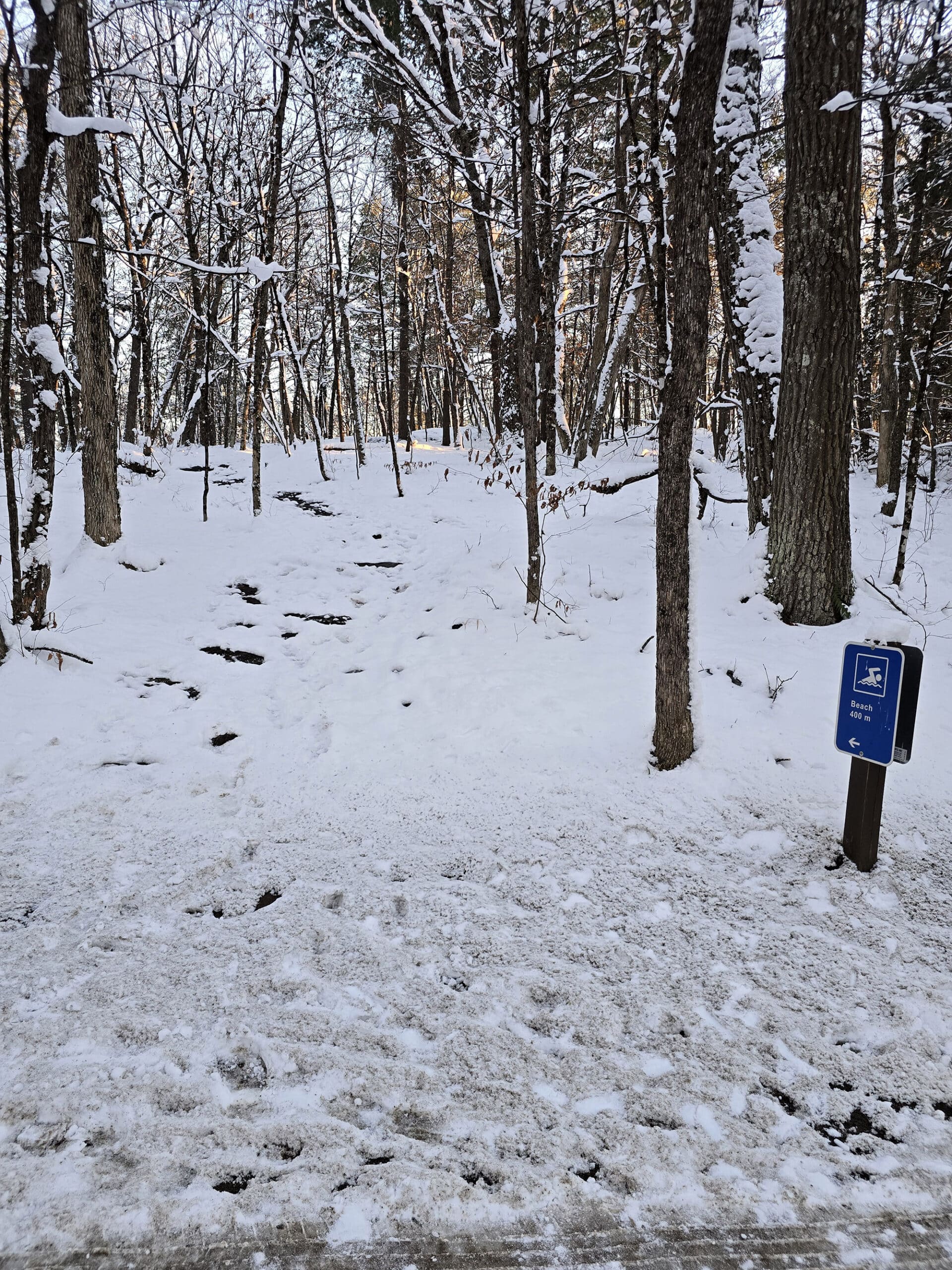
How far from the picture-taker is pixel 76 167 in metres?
7.31

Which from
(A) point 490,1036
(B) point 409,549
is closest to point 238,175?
(B) point 409,549

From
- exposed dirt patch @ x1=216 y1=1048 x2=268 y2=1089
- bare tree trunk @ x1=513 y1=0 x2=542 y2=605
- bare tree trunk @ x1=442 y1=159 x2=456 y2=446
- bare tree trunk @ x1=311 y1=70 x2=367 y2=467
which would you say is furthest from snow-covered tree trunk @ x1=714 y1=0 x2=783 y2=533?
bare tree trunk @ x1=311 y1=70 x2=367 y2=467

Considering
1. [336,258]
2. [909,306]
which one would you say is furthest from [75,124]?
[336,258]

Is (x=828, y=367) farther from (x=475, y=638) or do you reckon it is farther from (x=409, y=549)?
(x=409, y=549)

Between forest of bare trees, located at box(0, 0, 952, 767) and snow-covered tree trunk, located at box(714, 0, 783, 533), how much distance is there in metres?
0.03

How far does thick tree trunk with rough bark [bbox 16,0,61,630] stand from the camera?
16.4 ft

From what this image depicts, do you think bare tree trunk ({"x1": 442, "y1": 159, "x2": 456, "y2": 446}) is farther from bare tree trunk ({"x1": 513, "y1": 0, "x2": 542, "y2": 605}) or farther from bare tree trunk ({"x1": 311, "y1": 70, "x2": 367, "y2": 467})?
bare tree trunk ({"x1": 513, "y1": 0, "x2": 542, "y2": 605})

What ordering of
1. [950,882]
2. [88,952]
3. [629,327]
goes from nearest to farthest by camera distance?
[88,952], [950,882], [629,327]

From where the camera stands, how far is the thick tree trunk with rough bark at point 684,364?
129 inches

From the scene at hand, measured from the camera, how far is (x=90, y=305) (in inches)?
299

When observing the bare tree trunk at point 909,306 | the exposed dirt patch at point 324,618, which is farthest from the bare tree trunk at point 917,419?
the exposed dirt patch at point 324,618

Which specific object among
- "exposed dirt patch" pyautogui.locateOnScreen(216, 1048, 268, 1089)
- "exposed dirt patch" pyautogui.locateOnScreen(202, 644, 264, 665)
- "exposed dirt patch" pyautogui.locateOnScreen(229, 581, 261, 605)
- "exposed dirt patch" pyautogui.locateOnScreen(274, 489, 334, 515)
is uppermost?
"exposed dirt patch" pyautogui.locateOnScreen(274, 489, 334, 515)

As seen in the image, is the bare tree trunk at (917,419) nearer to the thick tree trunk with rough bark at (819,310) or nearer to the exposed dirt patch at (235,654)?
the thick tree trunk with rough bark at (819,310)

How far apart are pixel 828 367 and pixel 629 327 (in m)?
8.47
